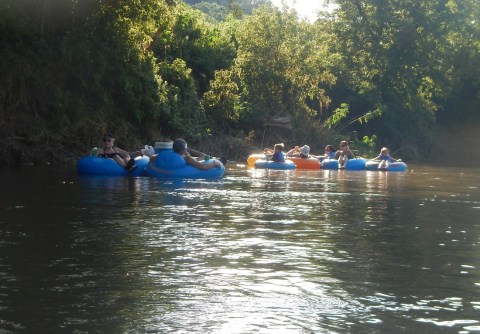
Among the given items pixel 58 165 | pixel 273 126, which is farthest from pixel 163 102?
pixel 273 126

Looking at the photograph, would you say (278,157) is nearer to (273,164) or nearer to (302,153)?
(273,164)

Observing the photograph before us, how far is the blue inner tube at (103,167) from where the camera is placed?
21375 mm

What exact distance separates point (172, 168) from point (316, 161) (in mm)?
9437

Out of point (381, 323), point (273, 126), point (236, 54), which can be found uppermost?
point (236, 54)

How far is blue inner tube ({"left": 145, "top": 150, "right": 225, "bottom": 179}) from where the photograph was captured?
21016 millimetres

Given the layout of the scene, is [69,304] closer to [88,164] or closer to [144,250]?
[144,250]

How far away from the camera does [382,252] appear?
356 inches

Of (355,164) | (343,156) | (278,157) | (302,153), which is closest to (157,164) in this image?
(278,157)

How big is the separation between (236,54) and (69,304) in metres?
34.9

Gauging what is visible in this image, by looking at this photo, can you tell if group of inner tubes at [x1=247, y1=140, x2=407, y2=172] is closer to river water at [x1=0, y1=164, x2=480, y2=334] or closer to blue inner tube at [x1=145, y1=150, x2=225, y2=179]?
blue inner tube at [x1=145, y1=150, x2=225, y2=179]

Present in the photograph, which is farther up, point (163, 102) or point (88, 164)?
point (163, 102)

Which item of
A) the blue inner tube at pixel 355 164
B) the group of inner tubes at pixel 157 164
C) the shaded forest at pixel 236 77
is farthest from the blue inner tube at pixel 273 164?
the group of inner tubes at pixel 157 164

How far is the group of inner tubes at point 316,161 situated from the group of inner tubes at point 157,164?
6460mm

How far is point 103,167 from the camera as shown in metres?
21.5
